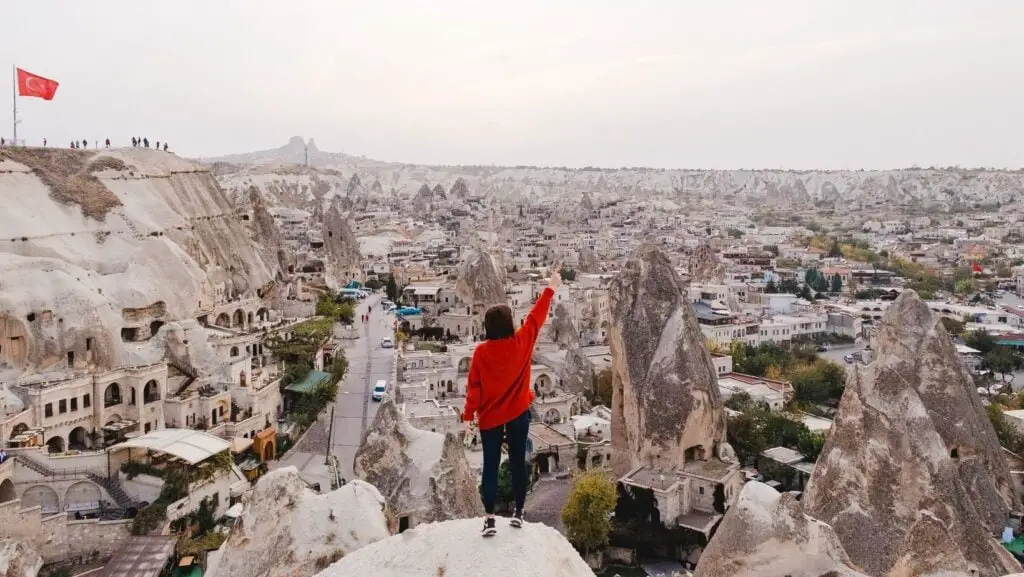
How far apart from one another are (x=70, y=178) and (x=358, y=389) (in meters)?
12.2

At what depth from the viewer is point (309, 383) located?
2169 centimetres

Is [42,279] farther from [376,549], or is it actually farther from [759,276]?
[759,276]

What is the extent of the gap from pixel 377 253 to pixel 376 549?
50.2 metres

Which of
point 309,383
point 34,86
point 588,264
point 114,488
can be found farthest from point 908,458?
point 588,264

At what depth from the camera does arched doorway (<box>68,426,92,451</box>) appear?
1728 centimetres

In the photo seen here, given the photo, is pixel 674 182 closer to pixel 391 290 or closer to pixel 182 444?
pixel 391 290

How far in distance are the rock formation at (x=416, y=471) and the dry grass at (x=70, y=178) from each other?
58.4 feet

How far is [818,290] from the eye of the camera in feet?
159

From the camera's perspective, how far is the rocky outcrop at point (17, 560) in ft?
39.1

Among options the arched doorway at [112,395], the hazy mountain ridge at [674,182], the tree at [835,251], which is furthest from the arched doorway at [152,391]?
the hazy mountain ridge at [674,182]

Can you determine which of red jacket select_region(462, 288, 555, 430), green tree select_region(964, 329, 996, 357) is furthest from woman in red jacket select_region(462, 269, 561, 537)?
green tree select_region(964, 329, 996, 357)

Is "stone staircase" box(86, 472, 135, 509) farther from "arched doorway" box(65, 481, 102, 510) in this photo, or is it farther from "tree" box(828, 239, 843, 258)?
"tree" box(828, 239, 843, 258)

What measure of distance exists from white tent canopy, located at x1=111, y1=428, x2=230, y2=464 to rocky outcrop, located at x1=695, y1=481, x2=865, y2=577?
9.82m

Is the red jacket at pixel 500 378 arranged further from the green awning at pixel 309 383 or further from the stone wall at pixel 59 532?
the green awning at pixel 309 383
